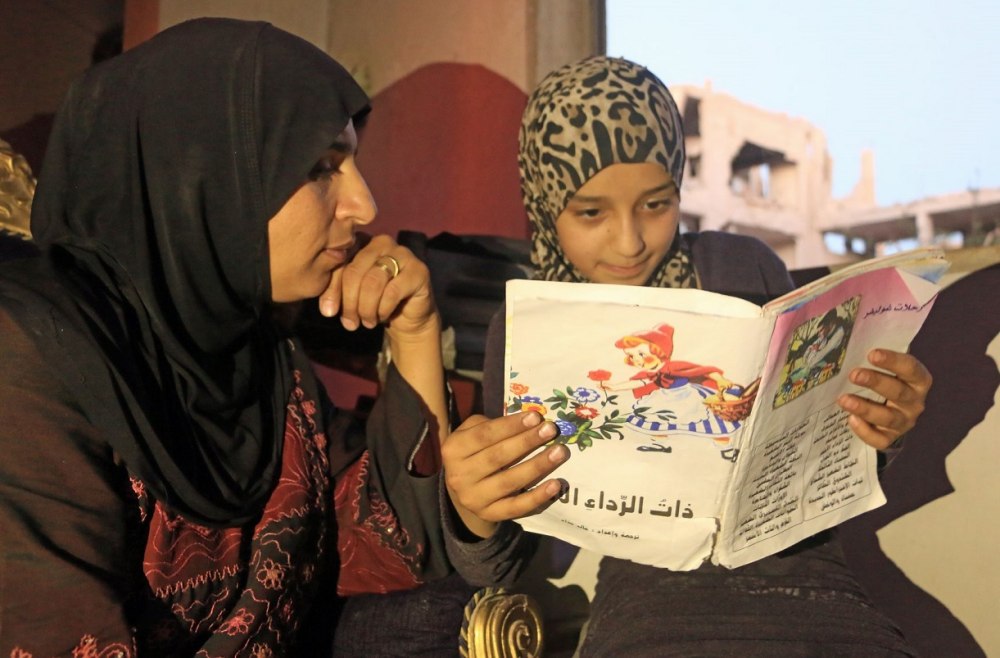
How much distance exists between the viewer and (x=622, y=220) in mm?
1253

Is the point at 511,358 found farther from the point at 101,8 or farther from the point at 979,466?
the point at 101,8

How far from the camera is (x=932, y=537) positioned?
155 centimetres

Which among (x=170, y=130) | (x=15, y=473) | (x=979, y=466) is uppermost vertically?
(x=170, y=130)

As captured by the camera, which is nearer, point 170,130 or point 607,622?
point 170,130

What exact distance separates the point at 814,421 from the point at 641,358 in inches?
9.9

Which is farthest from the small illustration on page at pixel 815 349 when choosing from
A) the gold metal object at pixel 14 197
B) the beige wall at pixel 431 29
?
the beige wall at pixel 431 29

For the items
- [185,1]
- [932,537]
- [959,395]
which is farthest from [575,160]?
[185,1]

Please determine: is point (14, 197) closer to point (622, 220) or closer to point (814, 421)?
point (622, 220)

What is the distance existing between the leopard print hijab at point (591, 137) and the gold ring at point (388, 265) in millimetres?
264

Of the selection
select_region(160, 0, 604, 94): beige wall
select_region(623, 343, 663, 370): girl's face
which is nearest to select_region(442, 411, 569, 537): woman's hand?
select_region(623, 343, 663, 370): girl's face

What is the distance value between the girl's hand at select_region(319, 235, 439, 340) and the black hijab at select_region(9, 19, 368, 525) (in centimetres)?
11

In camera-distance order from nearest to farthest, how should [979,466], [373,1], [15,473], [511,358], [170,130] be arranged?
[15,473] < [511,358] < [170,130] < [979,466] < [373,1]

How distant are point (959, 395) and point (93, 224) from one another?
1390 millimetres

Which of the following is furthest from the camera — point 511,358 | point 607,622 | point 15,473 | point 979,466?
point 979,466
